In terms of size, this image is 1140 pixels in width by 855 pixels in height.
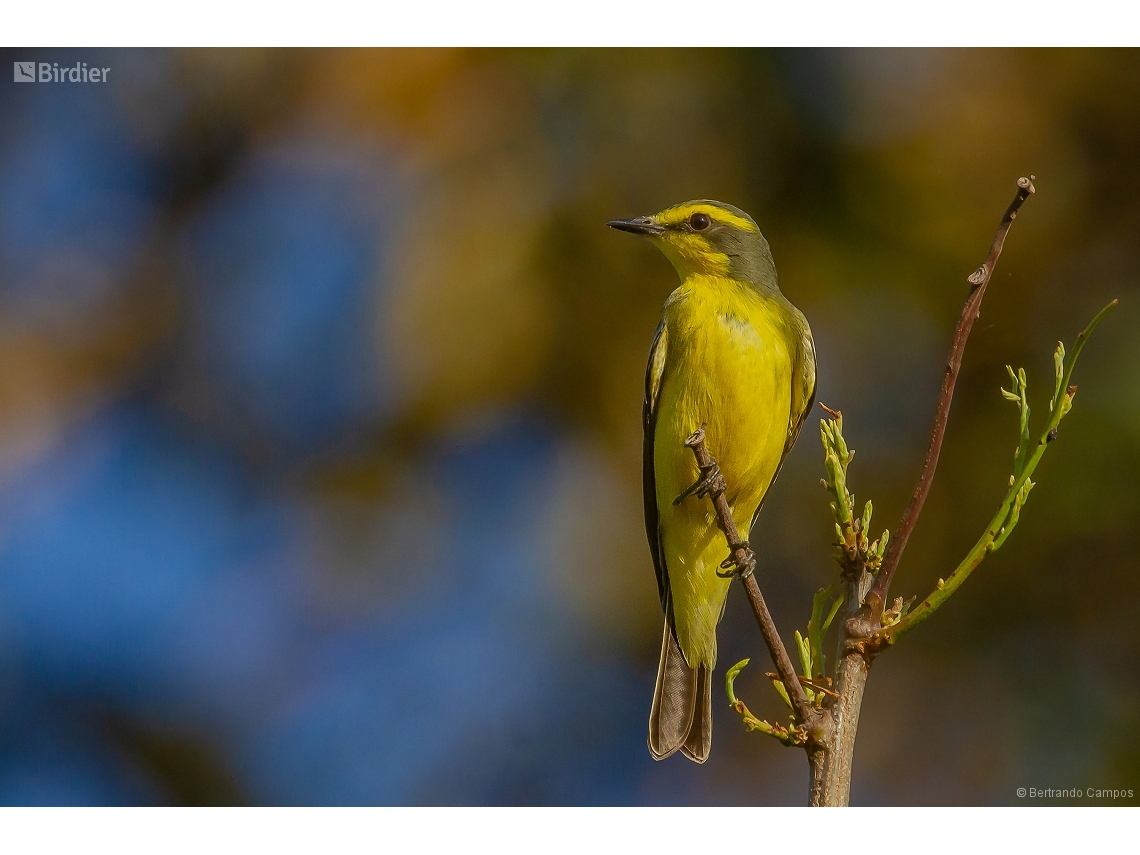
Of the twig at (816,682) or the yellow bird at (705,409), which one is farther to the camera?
the yellow bird at (705,409)

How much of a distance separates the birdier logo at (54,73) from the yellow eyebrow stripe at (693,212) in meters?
1.51

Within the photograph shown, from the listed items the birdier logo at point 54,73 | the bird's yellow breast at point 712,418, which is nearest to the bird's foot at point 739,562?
the bird's yellow breast at point 712,418

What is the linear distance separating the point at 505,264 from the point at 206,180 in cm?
99

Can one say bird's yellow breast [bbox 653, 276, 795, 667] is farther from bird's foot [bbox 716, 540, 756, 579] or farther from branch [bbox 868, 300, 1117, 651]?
branch [bbox 868, 300, 1117, 651]

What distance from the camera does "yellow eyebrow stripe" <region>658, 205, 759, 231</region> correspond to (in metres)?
2.84

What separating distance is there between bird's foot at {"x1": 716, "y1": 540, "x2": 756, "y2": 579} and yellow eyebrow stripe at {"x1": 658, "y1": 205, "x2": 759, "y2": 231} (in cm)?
81

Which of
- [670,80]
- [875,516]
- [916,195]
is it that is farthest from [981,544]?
[670,80]

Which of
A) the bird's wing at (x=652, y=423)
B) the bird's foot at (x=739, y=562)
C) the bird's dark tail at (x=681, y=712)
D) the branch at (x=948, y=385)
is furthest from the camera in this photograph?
the bird's wing at (x=652, y=423)

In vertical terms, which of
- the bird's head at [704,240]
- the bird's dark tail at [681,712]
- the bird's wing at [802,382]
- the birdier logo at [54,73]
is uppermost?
the birdier logo at [54,73]

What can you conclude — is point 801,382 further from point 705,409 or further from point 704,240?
point 704,240

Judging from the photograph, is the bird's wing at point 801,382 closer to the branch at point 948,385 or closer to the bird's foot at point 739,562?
the bird's foot at point 739,562

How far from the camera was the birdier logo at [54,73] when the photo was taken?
2.94 meters

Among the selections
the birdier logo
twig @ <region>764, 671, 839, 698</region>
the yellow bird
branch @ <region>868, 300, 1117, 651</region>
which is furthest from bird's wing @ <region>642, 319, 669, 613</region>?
the birdier logo

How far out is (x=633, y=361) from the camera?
11.7 ft
